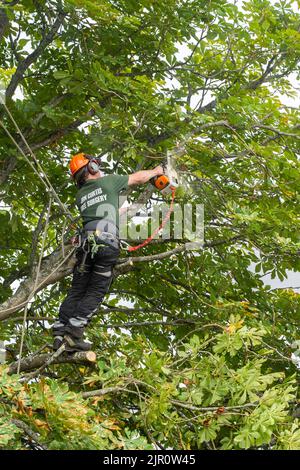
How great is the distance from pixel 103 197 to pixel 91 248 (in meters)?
0.47

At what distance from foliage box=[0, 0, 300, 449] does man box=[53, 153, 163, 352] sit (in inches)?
18.6

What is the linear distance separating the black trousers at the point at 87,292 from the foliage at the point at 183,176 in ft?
1.55

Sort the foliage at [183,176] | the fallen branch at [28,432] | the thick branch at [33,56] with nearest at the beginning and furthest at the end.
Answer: the fallen branch at [28,432]
the foliage at [183,176]
the thick branch at [33,56]

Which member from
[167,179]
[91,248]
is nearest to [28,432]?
[91,248]

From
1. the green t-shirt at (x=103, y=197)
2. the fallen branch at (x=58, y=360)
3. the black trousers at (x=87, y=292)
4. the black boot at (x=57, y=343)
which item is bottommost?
the fallen branch at (x=58, y=360)

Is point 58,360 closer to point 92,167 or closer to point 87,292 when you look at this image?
point 87,292

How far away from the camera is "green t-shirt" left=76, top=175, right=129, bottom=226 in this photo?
7.08 m

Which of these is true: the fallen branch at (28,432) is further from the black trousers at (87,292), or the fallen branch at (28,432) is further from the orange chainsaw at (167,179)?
the orange chainsaw at (167,179)

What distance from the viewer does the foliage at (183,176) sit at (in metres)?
6.66

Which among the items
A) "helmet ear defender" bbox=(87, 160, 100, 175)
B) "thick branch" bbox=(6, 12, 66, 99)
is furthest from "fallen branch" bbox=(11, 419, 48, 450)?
"thick branch" bbox=(6, 12, 66, 99)

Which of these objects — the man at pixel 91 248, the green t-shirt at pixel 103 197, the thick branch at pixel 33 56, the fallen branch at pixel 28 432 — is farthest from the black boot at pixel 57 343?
the thick branch at pixel 33 56

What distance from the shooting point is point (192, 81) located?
8727 millimetres

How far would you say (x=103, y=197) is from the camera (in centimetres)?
708
